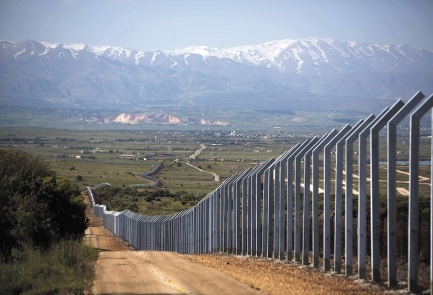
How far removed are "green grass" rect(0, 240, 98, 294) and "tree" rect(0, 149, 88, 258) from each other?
181 inches

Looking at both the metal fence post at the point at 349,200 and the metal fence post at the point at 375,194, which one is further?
the metal fence post at the point at 349,200

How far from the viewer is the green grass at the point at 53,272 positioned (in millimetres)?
16766

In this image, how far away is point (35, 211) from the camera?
107ft

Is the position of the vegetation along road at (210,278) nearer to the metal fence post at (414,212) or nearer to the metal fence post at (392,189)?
the metal fence post at (392,189)

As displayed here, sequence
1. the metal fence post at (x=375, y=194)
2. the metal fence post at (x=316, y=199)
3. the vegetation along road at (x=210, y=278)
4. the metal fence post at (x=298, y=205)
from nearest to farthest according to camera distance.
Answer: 1. the vegetation along road at (x=210, y=278)
2. the metal fence post at (x=375, y=194)
3. the metal fence post at (x=316, y=199)
4. the metal fence post at (x=298, y=205)

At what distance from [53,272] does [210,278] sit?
419 cm

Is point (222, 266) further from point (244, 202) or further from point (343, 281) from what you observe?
A: point (244, 202)

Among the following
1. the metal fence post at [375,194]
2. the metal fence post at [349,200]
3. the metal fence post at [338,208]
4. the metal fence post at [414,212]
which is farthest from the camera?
the metal fence post at [338,208]

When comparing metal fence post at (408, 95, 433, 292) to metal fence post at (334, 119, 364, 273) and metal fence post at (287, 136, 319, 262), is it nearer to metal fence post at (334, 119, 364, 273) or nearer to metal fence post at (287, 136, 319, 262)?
metal fence post at (334, 119, 364, 273)

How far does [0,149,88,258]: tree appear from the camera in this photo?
29.3m

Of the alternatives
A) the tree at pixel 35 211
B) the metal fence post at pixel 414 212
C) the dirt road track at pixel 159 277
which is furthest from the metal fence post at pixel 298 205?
the tree at pixel 35 211

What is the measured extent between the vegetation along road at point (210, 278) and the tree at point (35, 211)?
761cm

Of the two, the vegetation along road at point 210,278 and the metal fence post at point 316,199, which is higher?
the metal fence post at point 316,199

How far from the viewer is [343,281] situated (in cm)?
1598
